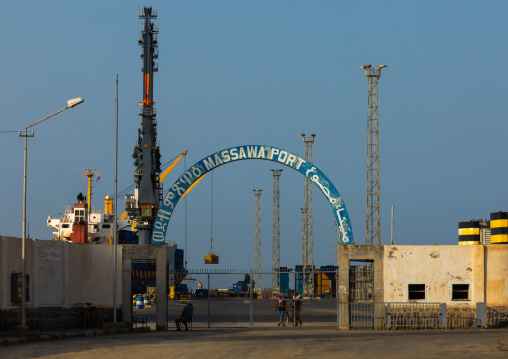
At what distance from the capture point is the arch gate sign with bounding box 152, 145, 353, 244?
32.2m

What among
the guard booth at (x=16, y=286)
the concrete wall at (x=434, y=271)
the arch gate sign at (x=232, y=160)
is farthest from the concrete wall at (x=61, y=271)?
the concrete wall at (x=434, y=271)

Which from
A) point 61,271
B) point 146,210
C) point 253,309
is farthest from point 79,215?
point 61,271

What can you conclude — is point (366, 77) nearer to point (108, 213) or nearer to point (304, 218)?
point (304, 218)

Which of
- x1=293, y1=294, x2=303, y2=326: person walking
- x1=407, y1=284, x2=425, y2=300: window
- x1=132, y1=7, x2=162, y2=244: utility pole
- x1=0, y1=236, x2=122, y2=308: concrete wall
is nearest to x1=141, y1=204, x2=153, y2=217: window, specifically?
x1=132, y1=7, x2=162, y2=244: utility pole

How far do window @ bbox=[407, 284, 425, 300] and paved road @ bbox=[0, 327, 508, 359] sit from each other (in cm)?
324

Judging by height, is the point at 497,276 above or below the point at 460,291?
above

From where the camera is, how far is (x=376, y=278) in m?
31.5

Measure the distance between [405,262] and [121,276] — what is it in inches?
453

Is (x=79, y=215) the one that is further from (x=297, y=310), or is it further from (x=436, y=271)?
(x=436, y=271)

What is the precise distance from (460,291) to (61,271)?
1591 cm

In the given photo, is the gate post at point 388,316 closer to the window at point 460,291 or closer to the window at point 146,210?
the window at point 460,291

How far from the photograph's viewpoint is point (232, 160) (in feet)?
107

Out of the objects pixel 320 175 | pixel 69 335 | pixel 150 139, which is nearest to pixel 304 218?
pixel 150 139

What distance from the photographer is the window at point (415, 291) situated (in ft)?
104
